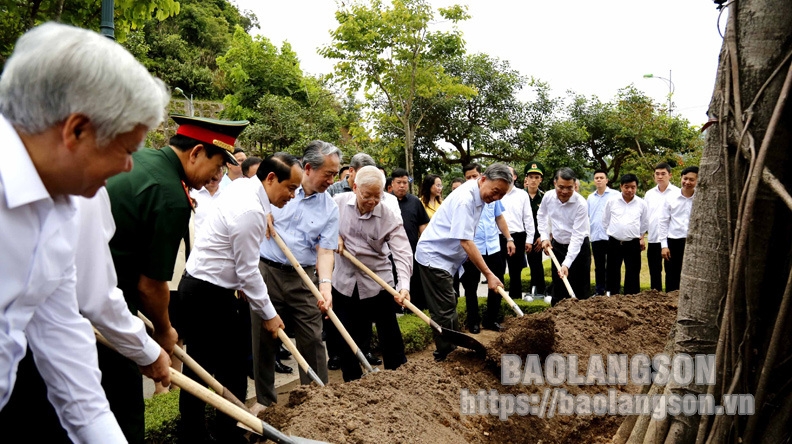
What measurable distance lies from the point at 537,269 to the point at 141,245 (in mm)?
8301

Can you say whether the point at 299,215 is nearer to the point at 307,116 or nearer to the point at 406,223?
the point at 406,223

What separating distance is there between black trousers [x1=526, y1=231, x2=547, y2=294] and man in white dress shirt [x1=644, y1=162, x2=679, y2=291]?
5.81ft

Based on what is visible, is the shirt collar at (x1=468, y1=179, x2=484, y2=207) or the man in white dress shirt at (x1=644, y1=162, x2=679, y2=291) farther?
the man in white dress shirt at (x1=644, y1=162, x2=679, y2=291)

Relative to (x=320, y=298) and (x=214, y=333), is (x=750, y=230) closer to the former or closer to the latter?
(x=320, y=298)

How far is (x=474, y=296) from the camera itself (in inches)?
309

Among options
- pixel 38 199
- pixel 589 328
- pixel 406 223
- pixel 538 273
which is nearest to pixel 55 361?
pixel 38 199

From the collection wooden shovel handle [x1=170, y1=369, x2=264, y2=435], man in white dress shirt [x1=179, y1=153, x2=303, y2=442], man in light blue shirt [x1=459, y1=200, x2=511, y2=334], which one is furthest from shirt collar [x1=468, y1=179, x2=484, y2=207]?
wooden shovel handle [x1=170, y1=369, x2=264, y2=435]

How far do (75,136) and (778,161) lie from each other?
115 inches

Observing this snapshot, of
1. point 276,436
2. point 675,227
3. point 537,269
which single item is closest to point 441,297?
point 276,436

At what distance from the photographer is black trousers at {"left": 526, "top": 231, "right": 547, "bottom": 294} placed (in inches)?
391

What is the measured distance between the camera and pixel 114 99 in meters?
1.40

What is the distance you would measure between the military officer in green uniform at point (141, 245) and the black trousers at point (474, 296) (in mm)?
5127

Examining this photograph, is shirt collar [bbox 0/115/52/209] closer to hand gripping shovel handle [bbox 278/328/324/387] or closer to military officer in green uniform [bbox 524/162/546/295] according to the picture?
hand gripping shovel handle [bbox 278/328/324/387]

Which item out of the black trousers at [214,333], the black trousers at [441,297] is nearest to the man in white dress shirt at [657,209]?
the black trousers at [441,297]
